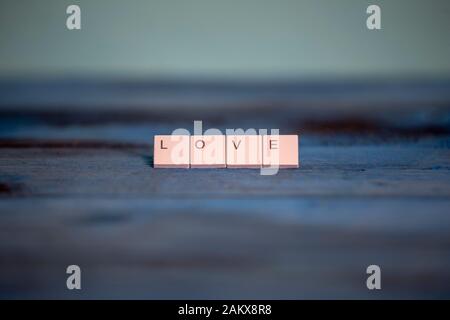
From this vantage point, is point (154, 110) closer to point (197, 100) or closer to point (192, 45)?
point (197, 100)

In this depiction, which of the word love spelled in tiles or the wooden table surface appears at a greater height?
the word love spelled in tiles

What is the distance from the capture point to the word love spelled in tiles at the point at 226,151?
4.27ft

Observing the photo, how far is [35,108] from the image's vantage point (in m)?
1.93

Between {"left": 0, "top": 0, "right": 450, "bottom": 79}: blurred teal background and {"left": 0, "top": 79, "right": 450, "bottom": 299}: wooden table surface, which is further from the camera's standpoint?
{"left": 0, "top": 0, "right": 450, "bottom": 79}: blurred teal background

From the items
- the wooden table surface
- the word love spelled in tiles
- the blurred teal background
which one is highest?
the blurred teal background

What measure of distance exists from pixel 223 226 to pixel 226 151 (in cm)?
40

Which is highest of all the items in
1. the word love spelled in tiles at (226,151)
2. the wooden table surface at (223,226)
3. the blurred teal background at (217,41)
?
the blurred teal background at (217,41)

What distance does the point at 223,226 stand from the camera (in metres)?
1.00

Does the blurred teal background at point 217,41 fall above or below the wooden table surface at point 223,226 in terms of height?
above

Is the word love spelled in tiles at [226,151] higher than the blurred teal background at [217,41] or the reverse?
the reverse

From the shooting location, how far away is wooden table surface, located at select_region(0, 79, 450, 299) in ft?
2.64

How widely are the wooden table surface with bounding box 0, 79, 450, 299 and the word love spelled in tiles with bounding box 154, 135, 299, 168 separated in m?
0.04

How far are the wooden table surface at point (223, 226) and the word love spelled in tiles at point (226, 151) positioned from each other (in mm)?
42

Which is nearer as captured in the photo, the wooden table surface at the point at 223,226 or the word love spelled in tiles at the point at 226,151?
the wooden table surface at the point at 223,226
